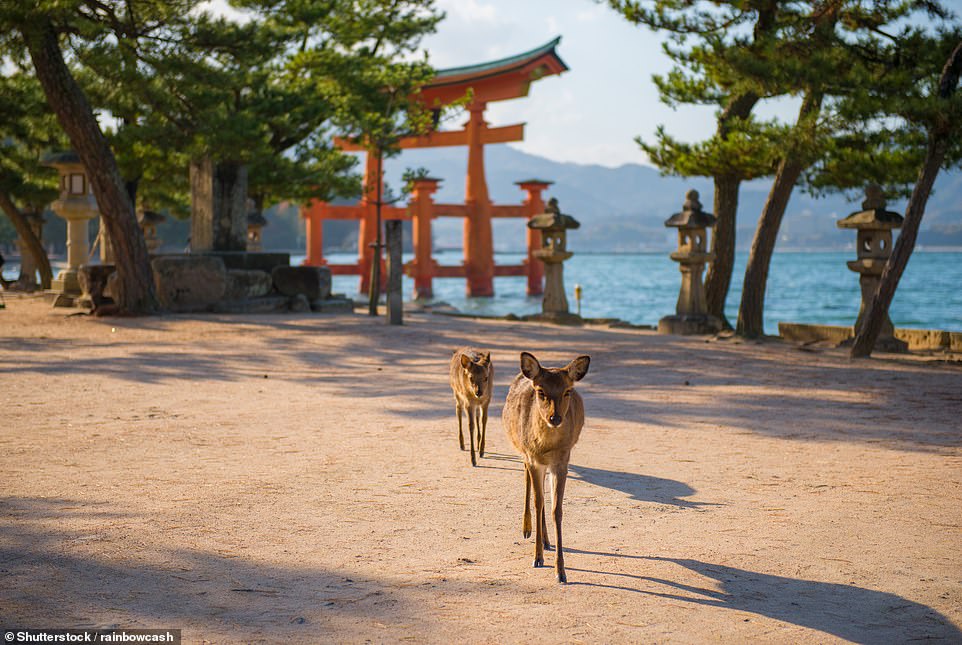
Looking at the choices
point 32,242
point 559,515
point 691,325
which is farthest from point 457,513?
point 32,242

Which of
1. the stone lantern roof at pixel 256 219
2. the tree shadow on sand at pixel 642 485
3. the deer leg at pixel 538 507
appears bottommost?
the tree shadow on sand at pixel 642 485

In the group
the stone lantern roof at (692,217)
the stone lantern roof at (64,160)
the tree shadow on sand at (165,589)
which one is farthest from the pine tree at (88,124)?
the tree shadow on sand at (165,589)

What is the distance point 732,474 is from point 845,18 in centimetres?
965

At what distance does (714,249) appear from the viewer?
16.3m

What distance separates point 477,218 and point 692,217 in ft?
→ 75.9

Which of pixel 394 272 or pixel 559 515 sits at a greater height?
pixel 394 272

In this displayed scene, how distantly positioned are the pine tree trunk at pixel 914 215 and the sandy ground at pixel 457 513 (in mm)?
2005

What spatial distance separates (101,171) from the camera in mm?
15148

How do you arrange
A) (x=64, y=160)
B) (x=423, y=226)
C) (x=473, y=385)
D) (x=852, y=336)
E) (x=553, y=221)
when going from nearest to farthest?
(x=473, y=385)
(x=852, y=336)
(x=553, y=221)
(x=64, y=160)
(x=423, y=226)

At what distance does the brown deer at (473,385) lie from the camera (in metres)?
5.50

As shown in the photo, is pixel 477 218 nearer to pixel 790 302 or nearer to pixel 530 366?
pixel 790 302

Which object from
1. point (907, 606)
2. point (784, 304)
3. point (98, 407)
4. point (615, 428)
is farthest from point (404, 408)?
point (784, 304)

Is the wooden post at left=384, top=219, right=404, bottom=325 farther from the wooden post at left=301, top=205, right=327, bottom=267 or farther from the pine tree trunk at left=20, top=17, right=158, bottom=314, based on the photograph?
the wooden post at left=301, top=205, right=327, bottom=267

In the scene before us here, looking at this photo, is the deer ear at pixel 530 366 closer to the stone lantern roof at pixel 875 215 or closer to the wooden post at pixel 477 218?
the stone lantern roof at pixel 875 215
